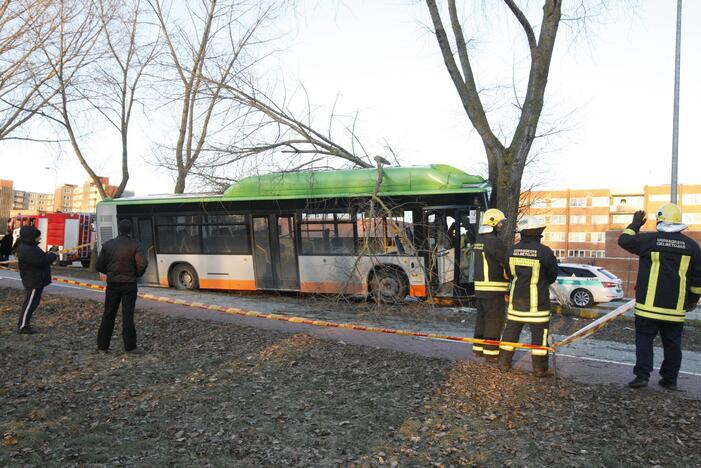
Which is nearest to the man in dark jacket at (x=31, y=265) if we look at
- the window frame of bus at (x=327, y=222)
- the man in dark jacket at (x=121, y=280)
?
the man in dark jacket at (x=121, y=280)

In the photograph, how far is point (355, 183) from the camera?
12742mm

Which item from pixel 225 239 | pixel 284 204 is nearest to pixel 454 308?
pixel 284 204

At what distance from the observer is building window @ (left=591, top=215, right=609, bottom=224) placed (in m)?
83.1

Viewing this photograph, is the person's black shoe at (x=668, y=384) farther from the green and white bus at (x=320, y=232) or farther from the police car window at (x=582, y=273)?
the police car window at (x=582, y=273)

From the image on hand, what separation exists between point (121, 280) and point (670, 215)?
6.65 meters

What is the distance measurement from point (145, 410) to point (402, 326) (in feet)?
19.7

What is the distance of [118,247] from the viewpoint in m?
7.13

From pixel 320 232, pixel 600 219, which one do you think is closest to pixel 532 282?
pixel 320 232

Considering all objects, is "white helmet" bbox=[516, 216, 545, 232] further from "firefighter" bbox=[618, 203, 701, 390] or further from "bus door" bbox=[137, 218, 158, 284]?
"bus door" bbox=[137, 218, 158, 284]

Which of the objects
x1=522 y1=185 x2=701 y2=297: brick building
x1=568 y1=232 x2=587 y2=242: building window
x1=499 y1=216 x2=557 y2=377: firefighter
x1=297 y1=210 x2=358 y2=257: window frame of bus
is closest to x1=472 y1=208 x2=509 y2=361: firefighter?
x1=499 y1=216 x2=557 y2=377: firefighter

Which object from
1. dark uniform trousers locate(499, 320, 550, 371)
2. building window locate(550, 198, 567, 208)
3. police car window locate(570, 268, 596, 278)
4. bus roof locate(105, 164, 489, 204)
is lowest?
police car window locate(570, 268, 596, 278)

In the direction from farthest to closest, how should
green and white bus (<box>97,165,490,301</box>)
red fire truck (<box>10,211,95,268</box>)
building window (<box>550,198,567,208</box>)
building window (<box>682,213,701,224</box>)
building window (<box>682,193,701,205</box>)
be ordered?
building window (<box>550,198,567,208</box>), building window (<box>682,193,701,205</box>), building window (<box>682,213,701,224</box>), red fire truck (<box>10,211,95,268</box>), green and white bus (<box>97,165,490,301</box>)

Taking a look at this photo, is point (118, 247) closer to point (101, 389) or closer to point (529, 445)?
point (101, 389)

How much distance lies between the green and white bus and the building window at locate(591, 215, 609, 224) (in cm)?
7944
